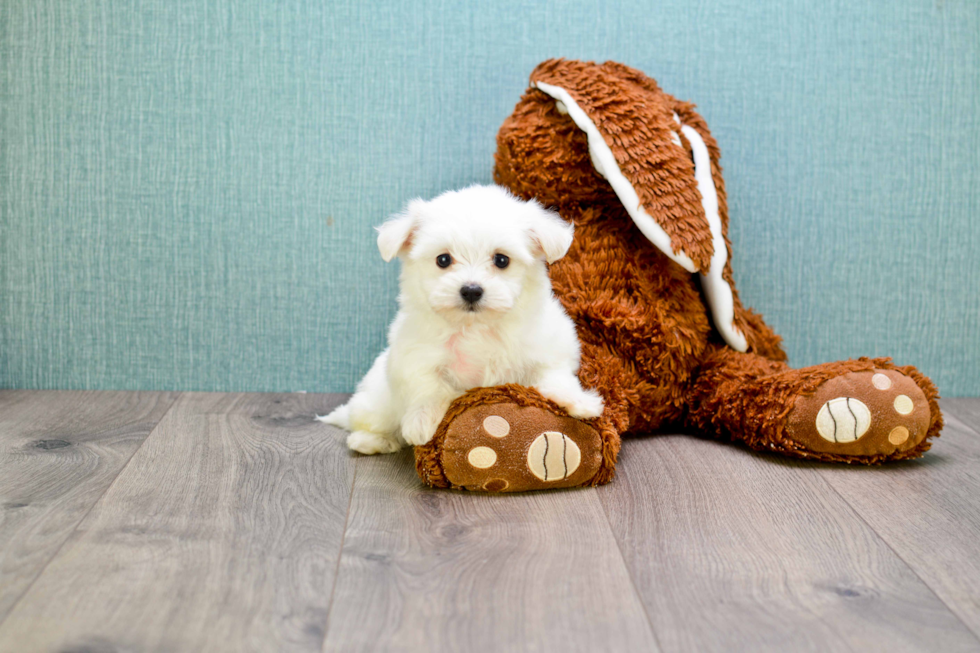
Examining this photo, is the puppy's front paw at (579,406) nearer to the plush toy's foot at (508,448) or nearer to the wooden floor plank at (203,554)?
the plush toy's foot at (508,448)

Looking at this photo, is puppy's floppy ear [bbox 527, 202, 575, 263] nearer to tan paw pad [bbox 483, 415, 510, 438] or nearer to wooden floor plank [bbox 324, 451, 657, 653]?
tan paw pad [bbox 483, 415, 510, 438]

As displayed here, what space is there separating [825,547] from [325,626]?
2.50 feet

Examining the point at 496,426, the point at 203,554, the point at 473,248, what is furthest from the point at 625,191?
the point at 203,554

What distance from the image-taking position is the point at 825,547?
1299 millimetres

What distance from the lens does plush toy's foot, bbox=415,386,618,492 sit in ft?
4.87

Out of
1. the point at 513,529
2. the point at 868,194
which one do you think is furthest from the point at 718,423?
the point at 868,194

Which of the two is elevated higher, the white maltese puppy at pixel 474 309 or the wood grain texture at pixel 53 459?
the white maltese puppy at pixel 474 309

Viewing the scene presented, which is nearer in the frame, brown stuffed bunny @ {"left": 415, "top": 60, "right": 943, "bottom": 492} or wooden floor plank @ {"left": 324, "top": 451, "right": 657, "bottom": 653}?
wooden floor plank @ {"left": 324, "top": 451, "right": 657, "bottom": 653}

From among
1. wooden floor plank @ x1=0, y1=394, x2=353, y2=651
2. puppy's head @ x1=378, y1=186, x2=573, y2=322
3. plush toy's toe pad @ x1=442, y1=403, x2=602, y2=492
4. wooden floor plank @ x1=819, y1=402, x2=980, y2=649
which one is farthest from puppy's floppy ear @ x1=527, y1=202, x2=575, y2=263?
wooden floor plank @ x1=819, y1=402, x2=980, y2=649

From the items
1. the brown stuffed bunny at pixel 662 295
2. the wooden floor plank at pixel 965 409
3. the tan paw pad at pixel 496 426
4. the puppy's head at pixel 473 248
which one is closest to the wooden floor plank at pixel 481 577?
the tan paw pad at pixel 496 426

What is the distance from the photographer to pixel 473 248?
1468mm

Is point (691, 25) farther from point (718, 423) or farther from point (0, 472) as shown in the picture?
point (0, 472)

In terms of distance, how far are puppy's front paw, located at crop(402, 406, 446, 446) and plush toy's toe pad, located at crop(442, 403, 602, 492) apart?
0.04 m

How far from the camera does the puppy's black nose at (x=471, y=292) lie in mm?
1432
